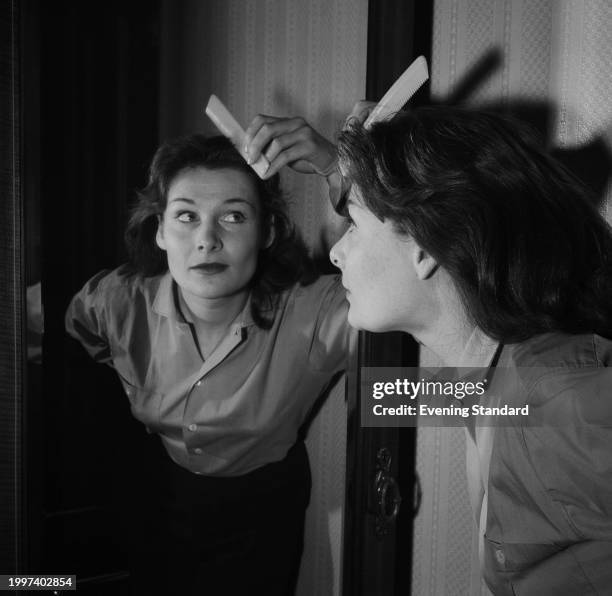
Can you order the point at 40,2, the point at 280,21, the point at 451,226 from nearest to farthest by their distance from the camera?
the point at 451,226 < the point at 40,2 < the point at 280,21

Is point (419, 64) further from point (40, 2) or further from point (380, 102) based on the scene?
point (40, 2)

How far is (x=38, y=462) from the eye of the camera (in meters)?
1.08

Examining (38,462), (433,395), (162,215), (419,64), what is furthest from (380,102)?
(38,462)

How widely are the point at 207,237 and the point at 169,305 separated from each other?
139 millimetres

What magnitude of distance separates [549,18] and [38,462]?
3.62ft

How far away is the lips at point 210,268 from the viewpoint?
1047mm

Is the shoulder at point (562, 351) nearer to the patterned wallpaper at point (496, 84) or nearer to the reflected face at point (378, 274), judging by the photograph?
the reflected face at point (378, 274)

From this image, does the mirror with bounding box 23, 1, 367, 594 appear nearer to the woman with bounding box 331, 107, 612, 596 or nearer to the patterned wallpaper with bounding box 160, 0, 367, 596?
the patterned wallpaper with bounding box 160, 0, 367, 596

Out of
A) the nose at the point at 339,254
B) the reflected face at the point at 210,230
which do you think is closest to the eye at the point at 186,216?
the reflected face at the point at 210,230

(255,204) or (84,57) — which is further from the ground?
(84,57)

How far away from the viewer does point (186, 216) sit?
3.38ft

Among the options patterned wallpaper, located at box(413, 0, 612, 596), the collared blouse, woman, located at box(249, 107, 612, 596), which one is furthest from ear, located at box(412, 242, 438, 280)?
patterned wallpaper, located at box(413, 0, 612, 596)

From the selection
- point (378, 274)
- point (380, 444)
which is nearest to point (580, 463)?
point (378, 274)

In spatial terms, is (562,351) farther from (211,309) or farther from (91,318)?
(91,318)
